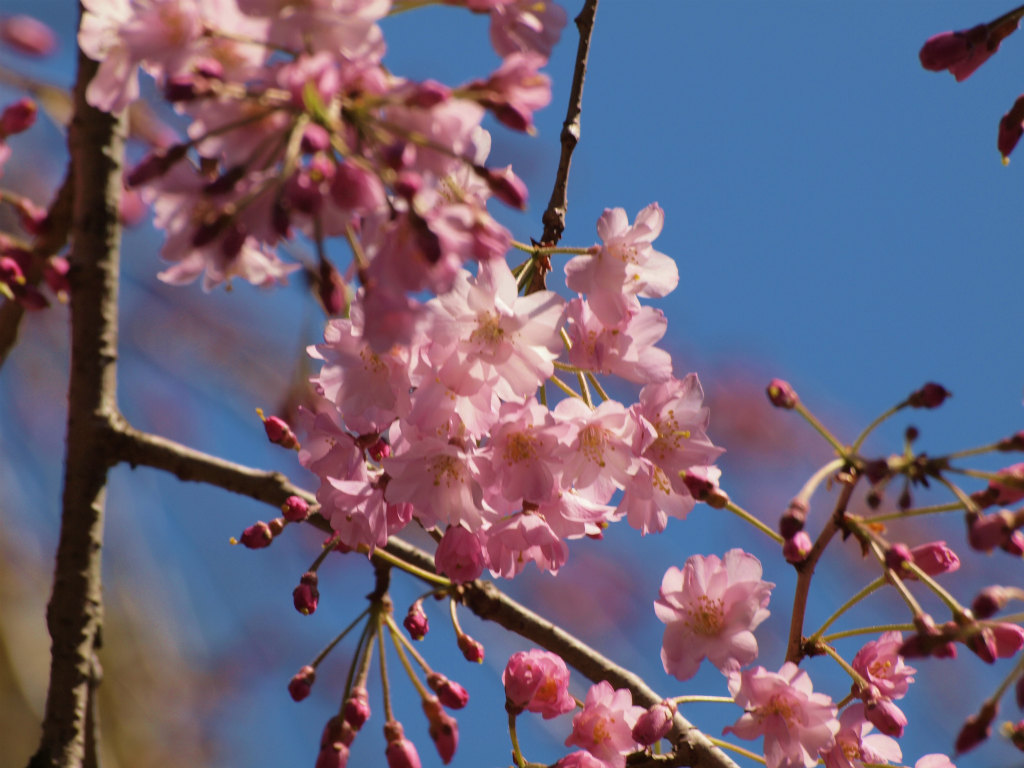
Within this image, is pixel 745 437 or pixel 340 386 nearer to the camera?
pixel 340 386

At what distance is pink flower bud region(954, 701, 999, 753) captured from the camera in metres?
1.09

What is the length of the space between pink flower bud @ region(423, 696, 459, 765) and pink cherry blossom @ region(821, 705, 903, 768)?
59 centimetres

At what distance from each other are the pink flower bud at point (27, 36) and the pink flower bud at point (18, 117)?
5.88 ft

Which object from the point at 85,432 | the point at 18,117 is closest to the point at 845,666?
the point at 85,432

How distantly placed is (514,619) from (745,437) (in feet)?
16.7

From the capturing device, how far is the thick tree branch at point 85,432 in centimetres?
185

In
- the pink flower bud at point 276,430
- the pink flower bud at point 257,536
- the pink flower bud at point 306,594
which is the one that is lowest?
the pink flower bud at point 306,594

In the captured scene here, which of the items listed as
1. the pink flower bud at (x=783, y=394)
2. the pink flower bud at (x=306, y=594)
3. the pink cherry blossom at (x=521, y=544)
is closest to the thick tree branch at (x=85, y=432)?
the pink flower bud at (x=306, y=594)

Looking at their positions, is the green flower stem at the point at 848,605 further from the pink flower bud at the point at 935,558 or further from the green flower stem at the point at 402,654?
the green flower stem at the point at 402,654

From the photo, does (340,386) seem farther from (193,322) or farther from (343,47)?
(193,322)

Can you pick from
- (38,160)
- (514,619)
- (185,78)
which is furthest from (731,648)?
(38,160)

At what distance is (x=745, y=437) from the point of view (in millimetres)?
6566

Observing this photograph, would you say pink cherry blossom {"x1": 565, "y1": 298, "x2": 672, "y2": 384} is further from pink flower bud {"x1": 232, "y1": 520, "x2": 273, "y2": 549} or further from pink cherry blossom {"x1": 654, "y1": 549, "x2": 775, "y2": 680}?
pink flower bud {"x1": 232, "y1": 520, "x2": 273, "y2": 549}

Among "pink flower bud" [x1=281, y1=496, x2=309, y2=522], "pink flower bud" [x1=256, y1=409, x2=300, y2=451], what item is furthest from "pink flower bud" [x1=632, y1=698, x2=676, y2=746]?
"pink flower bud" [x1=256, y1=409, x2=300, y2=451]
